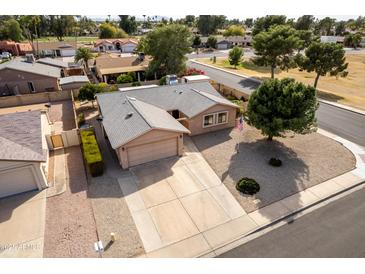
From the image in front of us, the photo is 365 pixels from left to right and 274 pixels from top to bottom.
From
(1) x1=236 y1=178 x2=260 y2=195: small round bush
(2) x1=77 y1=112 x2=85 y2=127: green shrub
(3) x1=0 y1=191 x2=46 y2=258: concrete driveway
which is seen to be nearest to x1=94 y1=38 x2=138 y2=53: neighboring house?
(2) x1=77 y1=112 x2=85 y2=127: green shrub

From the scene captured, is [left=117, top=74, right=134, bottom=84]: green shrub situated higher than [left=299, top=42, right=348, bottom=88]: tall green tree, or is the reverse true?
[left=299, top=42, right=348, bottom=88]: tall green tree

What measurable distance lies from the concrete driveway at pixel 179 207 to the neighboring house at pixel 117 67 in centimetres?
2630

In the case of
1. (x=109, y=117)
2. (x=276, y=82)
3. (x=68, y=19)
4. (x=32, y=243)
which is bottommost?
(x=32, y=243)

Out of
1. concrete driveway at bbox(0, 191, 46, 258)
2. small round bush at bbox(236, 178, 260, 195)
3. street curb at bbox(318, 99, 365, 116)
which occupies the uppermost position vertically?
street curb at bbox(318, 99, 365, 116)

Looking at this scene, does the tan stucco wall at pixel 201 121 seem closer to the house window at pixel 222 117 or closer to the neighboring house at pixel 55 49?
the house window at pixel 222 117

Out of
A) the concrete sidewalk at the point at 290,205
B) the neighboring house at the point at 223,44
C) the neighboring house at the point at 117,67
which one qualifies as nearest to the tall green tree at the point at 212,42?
the neighboring house at the point at 223,44

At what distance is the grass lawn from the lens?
3475cm

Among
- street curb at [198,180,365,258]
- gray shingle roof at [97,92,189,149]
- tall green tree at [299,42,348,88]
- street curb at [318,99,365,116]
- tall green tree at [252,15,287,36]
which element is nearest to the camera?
street curb at [198,180,365,258]

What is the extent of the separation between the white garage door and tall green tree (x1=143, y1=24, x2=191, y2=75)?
29078mm

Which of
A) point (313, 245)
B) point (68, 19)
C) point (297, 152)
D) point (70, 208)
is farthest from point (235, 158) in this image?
point (68, 19)

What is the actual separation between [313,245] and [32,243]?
1399cm

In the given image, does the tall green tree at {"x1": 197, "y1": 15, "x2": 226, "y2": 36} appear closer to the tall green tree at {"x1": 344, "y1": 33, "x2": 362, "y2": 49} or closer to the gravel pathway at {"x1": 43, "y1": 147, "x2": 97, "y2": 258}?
the tall green tree at {"x1": 344, "y1": 33, "x2": 362, "y2": 49}

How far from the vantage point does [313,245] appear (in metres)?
11.6

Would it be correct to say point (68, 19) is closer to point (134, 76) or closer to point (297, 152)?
point (134, 76)
